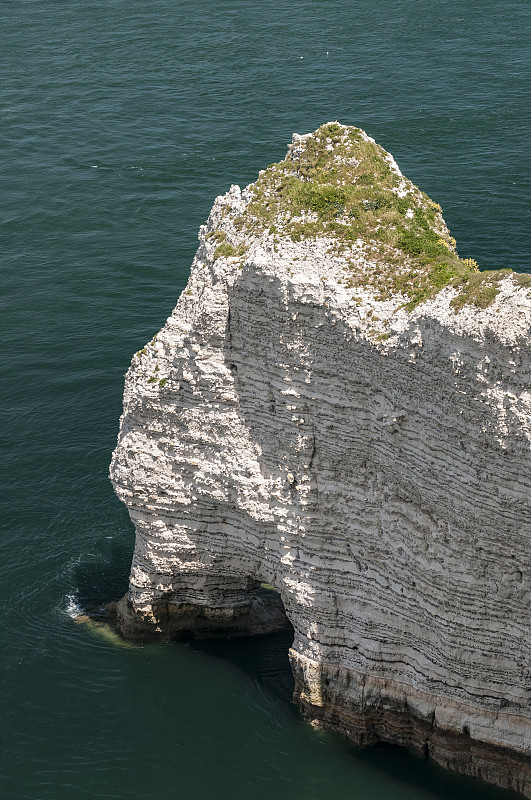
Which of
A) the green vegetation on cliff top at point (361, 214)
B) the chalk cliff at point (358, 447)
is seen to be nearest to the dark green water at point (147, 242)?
the chalk cliff at point (358, 447)

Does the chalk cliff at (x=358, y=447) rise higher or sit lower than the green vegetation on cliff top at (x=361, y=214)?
lower

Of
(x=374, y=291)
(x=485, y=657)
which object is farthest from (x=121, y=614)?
(x=374, y=291)

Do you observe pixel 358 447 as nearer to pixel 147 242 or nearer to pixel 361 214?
pixel 361 214

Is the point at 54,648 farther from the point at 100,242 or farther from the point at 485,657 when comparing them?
the point at 100,242

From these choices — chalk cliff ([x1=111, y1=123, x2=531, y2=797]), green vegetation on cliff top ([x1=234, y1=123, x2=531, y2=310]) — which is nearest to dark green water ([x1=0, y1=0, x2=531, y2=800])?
chalk cliff ([x1=111, y1=123, x2=531, y2=797])

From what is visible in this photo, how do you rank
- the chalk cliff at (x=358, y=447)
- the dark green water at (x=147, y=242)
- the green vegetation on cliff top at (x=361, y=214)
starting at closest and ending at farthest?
the chalk cliff at (x=358, y=447) → the green vegetation on cliff top at (x=361, y=214) → the dark green water at (x=147, y=242)

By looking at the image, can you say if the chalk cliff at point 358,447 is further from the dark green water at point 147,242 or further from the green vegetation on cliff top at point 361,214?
the dark green water at point 147,242
